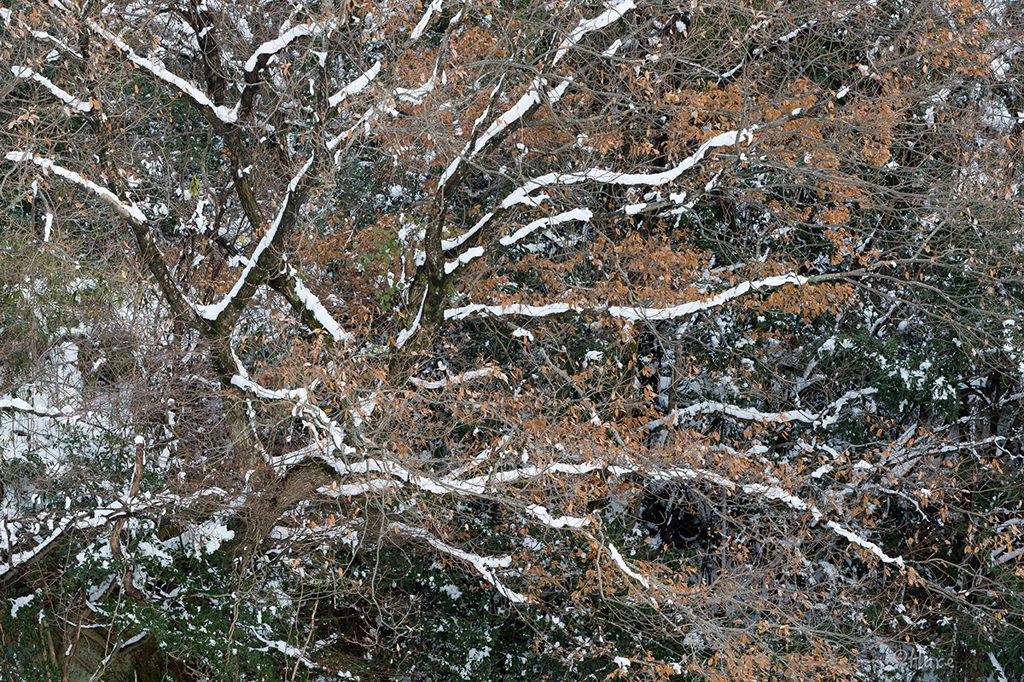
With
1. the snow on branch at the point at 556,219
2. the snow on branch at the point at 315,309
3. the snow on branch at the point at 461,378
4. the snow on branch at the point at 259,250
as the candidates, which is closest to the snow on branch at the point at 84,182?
the snow on branch at the point at 259,250

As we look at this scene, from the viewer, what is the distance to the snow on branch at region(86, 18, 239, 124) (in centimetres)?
782

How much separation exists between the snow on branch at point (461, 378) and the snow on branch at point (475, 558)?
155 centimetres

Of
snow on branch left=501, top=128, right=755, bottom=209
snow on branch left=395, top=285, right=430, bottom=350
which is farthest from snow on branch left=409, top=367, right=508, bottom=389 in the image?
snow on branch left=501, top=128, right=755, bottom=209

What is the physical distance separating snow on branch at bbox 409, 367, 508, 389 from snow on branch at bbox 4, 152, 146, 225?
3191mm

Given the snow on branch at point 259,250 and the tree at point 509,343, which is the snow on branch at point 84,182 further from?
the snow on branch at point 259,250

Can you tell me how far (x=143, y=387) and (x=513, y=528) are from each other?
4.37 m

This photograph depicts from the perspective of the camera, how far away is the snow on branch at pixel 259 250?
8.44 m

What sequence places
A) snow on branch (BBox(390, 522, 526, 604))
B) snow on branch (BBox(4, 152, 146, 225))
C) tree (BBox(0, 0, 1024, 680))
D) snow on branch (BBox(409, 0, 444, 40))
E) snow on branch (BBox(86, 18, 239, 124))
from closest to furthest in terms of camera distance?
snow on branch (BBox(4, 152, 146, 225)) < snow on branch (BBox(86, 18, 239, 124)) < snow on branch (BBox(409, 0, 444, 40)) < tree (BBox(0, 0, 1024, 680)) < snow on branch (BBox(390, 522, 526, 604))

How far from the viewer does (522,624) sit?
10.5 meters

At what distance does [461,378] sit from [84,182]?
4138mm

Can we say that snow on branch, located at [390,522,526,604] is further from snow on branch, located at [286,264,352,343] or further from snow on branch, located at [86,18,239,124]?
snow on branch, located at [86,18,239,124]

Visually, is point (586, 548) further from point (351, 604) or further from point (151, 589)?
point (151, 589)

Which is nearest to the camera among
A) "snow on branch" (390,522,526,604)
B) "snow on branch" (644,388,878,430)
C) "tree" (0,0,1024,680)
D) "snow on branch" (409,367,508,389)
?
"tree" (0,0,1024,680)

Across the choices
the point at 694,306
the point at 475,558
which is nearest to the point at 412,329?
the point at 475,558
